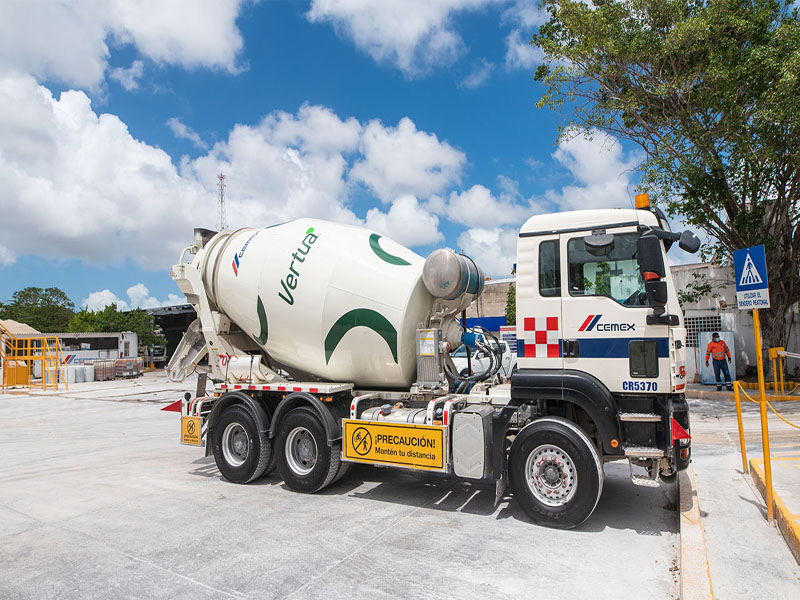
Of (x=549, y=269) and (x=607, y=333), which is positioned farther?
(x=549, y=269)

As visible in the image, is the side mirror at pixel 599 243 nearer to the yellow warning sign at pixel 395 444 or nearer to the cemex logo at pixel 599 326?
the cemex logo at pixel 599 326

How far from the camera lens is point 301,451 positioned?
24.2 feet

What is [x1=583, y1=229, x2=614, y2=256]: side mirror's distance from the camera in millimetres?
5680

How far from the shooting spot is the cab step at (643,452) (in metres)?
5.34

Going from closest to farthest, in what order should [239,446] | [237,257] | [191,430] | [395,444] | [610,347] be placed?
[610,347], [395,444], [239,446], [191,430], [237,257]

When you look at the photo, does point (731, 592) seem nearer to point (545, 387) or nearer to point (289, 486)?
point (545, 387)

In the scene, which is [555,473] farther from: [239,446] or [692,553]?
[239,446]

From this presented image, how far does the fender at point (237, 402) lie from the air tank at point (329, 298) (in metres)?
0.83

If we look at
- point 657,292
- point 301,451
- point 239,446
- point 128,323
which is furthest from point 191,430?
point 128,323

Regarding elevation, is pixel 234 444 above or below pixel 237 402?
below

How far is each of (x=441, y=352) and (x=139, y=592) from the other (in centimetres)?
411

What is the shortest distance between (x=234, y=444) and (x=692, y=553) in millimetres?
5870

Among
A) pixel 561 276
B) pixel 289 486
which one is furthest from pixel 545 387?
pixel 289 486

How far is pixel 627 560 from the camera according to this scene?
4805 mm
